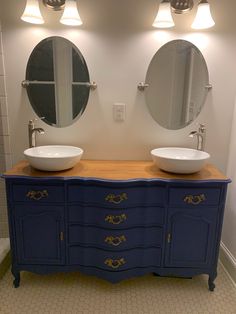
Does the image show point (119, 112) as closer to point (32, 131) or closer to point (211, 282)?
point (32, 131)

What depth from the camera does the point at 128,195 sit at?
4.95 feet

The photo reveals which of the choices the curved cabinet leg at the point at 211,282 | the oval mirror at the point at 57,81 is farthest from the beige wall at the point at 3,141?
the curved cabinet leg at the point at 211,282

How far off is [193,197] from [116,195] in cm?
49

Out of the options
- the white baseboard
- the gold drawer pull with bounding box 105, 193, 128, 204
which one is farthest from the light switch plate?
the white baseboard

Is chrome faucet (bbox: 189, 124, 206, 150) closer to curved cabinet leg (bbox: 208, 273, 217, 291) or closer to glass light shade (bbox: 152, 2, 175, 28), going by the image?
glass light shade (bbox: 152, 2, 175, 28)

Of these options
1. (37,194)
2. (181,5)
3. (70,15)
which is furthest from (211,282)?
(70,15)

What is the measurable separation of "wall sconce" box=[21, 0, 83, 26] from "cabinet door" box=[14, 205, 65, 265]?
1241 millimetres

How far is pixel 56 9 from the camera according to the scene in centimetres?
168

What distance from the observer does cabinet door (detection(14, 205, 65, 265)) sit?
157cm

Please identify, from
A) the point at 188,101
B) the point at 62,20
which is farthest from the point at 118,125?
the point at 62,20

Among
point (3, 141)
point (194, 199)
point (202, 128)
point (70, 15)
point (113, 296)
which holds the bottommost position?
point (113, 296)

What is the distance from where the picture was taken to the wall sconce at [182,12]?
5.35 ft

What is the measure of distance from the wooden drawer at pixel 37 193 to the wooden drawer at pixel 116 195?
7 cm

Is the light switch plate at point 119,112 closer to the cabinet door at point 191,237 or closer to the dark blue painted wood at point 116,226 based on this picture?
the dark blue painted wood at point 116,226
